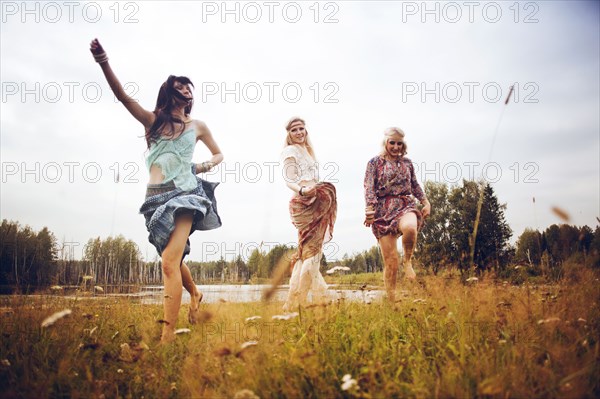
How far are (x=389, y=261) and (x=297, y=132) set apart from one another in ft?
7.38

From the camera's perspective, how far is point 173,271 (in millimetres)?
3238

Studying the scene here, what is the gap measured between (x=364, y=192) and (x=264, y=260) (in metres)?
1.78

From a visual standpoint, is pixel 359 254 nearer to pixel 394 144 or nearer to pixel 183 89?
pixel 394 144

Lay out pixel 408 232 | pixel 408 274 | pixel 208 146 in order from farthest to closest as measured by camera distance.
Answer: pixel 408 274
pixel 408 232
pixel 208 146

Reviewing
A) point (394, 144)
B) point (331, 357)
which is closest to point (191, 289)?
point (331, 357)

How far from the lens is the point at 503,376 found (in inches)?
68.9

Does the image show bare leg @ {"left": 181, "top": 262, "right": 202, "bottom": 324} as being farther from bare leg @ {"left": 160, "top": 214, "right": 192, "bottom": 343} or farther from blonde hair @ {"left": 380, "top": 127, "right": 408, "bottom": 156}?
blonde hair @ {"left": 380, "top": 127, "right": 408, "bottom": 156}

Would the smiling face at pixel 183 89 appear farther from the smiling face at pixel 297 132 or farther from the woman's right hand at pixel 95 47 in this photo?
the smiling face at pixel 297 132

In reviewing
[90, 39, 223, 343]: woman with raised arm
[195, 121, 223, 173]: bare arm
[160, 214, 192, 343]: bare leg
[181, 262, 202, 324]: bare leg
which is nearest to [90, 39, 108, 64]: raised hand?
[90, 39, 223, 343]: woman with raised arm

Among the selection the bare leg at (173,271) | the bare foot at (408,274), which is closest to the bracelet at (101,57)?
the bare leg at (173,271)

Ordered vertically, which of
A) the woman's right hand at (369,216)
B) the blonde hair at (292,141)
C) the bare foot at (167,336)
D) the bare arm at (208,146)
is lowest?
the bare foot at (167,336)

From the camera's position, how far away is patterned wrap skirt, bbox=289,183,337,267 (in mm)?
5199

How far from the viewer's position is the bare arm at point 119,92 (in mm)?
3090

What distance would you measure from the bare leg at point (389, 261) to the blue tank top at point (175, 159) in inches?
104
